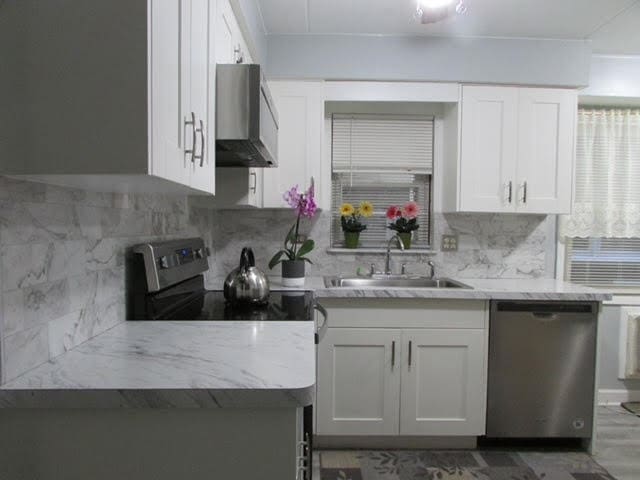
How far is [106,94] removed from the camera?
829mm

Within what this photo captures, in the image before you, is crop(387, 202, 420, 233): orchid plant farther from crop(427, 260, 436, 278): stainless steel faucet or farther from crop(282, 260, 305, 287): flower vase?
crop(282, 260, 305, 287): flower vase

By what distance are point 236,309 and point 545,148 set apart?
209 centimetres

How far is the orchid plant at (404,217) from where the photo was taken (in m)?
2.78

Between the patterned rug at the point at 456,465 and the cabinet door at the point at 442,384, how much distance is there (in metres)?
0.13

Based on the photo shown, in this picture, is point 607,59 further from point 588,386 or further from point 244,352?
point 244,352

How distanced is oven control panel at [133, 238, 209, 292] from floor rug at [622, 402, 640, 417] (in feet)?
9.69

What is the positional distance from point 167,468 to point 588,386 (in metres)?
2.26

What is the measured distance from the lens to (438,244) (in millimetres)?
2881

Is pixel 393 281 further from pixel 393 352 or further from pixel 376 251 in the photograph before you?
pixel 393 352

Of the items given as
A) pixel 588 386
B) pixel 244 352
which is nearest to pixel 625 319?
pixel 588 386

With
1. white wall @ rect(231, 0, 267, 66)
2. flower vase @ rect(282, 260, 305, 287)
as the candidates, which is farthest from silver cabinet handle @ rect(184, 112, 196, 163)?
flower vase @ rect(282, 260, 305, 287)

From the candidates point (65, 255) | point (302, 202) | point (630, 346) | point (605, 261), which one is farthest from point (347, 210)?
point (630, 346)

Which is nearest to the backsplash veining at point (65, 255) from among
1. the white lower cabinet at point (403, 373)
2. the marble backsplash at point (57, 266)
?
the marble backsplash at point (57, 266)

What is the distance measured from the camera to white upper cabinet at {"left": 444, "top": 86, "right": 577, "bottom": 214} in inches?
102
